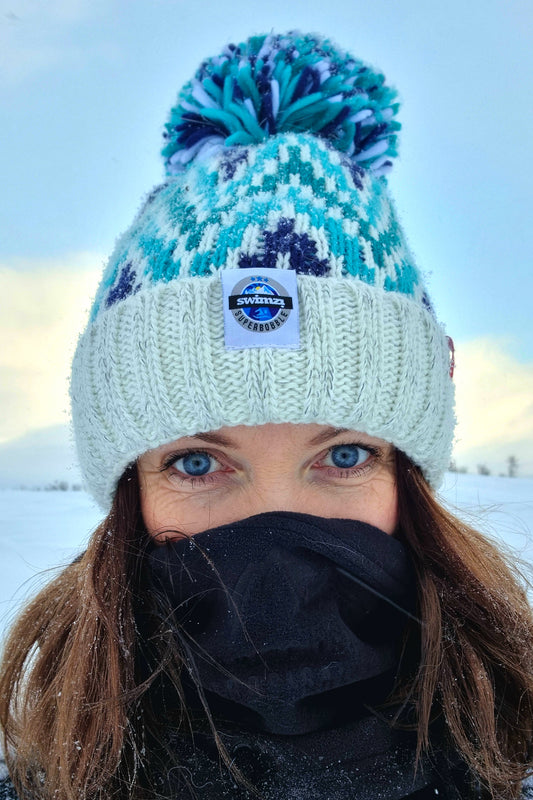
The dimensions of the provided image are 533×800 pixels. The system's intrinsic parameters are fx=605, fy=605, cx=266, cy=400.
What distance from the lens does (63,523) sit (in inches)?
193

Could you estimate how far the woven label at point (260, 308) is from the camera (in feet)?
4.86

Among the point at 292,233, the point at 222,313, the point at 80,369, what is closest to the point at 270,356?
the point at 222,313

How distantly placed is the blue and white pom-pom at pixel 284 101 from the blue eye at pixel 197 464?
3.10 feet

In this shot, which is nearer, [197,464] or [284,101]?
[197,464]

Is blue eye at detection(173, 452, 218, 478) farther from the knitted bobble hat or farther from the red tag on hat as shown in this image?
the red tag on hat

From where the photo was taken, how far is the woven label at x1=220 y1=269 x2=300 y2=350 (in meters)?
1.48

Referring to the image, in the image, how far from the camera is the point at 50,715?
5.48ft

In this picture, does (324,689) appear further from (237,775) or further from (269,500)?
(269,500)

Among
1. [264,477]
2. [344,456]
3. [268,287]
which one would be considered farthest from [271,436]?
[268,287]

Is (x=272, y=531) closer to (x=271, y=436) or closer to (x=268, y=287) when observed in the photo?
(x=271, y=436)

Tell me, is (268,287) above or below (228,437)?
above

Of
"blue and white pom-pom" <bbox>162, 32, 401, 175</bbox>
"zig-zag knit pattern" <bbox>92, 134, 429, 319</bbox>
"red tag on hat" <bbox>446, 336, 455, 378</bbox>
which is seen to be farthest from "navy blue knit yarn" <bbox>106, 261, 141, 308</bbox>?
"red tag on hat" <bbox>446, 336, 455, 378</bbox>

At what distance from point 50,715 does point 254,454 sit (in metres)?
0.94

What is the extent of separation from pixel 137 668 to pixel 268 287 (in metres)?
1.07
